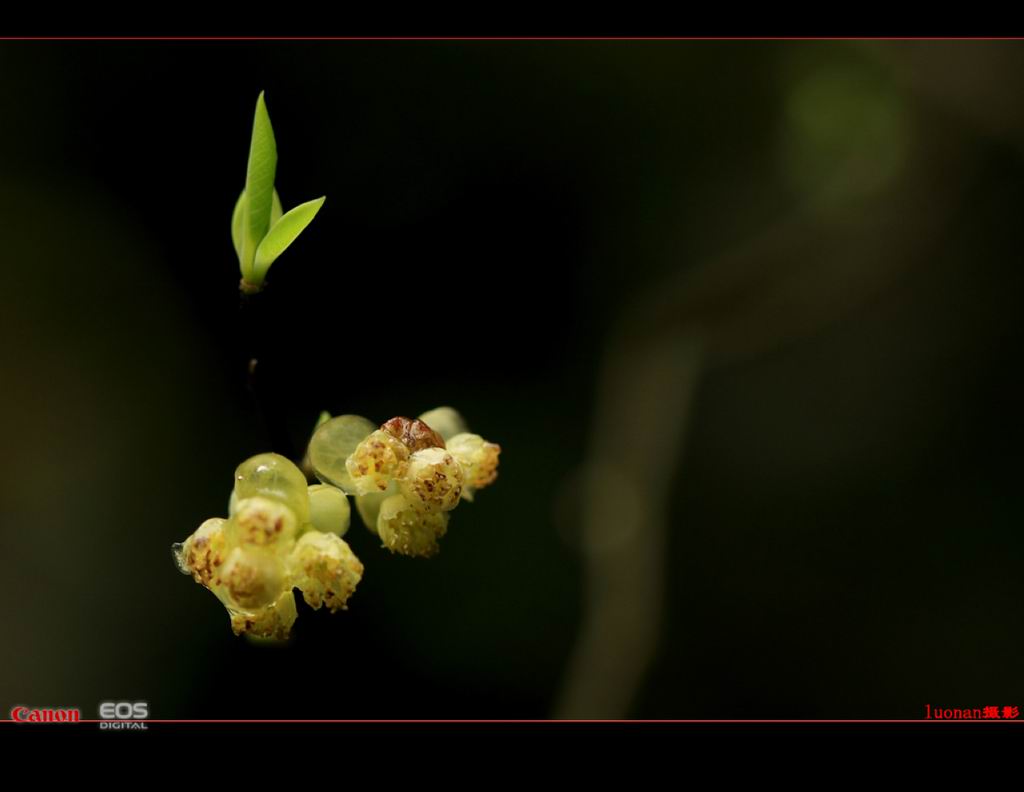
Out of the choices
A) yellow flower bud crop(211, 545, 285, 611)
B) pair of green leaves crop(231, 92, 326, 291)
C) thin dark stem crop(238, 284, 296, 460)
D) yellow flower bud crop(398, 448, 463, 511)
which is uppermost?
pair of green leaves crop(231, 92, 326, 291)

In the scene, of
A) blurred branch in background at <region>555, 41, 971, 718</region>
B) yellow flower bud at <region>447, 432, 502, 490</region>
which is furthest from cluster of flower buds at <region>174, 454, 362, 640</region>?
blurred branch in background at <region>555, 41, 971, 718</region>

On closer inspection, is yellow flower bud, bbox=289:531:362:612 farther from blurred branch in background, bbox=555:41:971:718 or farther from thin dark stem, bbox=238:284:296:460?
blurred branch in background, bbox=555:41:971:718

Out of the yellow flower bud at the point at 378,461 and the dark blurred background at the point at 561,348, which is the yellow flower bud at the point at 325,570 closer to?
the yellow flower bud at the point at 378,461

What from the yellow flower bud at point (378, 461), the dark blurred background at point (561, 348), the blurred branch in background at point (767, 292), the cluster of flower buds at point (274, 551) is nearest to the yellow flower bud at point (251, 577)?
the cluster of flower buds at point (274, 551)

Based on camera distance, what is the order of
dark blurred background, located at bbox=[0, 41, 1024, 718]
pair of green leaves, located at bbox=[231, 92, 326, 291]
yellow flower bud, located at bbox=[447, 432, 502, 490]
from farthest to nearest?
dark blurred background, located at bbox=[0, 41, 1024, 718] → yellow flower bud, located at bbox=[447, 432, 502, 490] → pair of green leaves, located at bbox=[231, 92, 326, 291]

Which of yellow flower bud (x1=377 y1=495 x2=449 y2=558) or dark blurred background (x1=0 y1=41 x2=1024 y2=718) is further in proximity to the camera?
dark blurred background (x1=0 y1=41 x2=1024 y2=718)

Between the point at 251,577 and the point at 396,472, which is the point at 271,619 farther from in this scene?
the point at 396,472

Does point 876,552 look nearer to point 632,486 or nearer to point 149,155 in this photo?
point 632,486
